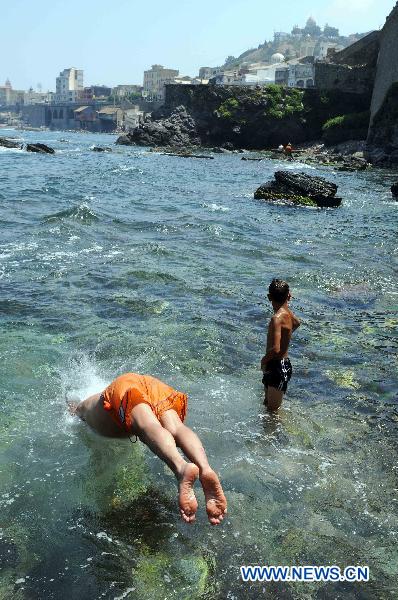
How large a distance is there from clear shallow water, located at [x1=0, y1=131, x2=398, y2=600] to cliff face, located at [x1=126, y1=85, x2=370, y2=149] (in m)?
72.0

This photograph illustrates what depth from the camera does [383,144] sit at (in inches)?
2432

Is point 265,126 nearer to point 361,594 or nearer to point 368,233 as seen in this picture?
point 368,233

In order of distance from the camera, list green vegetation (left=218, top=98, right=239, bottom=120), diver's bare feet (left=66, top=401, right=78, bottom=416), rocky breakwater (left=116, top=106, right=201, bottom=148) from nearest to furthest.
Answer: diver's bare feet (left=66, top=401, right=78, bottom=416) < rocky breakwater (left=116, top=106, right=201, bottom=148) < green vegetation (left=218, top=98, right=239, bottom=120)

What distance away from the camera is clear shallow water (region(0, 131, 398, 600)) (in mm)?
4586

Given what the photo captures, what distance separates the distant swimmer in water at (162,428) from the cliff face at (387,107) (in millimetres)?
55201

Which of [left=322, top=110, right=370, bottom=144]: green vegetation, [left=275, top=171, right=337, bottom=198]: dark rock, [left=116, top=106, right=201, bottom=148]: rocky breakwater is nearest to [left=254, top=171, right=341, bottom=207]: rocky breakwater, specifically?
[left=275, top=171, right=337, bottom=198]: dark rock

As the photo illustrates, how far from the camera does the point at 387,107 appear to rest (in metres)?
61.9

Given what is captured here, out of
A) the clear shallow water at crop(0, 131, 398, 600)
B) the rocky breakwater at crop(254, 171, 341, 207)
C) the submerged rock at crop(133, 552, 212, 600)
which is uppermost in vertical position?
the rocky breakwater at crop(254, 171, 341, 207)

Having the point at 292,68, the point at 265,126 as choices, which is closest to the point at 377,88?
the point at 265,126

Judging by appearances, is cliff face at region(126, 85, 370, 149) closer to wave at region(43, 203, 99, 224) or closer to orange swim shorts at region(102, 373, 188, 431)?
wave at region(43, 203, 99, 224)

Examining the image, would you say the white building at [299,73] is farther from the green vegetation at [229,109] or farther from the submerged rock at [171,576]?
the submerged rock at [171,576]

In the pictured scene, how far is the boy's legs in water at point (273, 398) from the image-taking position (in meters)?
7.20

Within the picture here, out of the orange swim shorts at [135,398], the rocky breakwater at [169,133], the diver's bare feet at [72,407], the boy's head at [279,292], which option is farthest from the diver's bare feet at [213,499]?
the rocky breakwater at [169,133]

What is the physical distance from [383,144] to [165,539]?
63.2 metres
